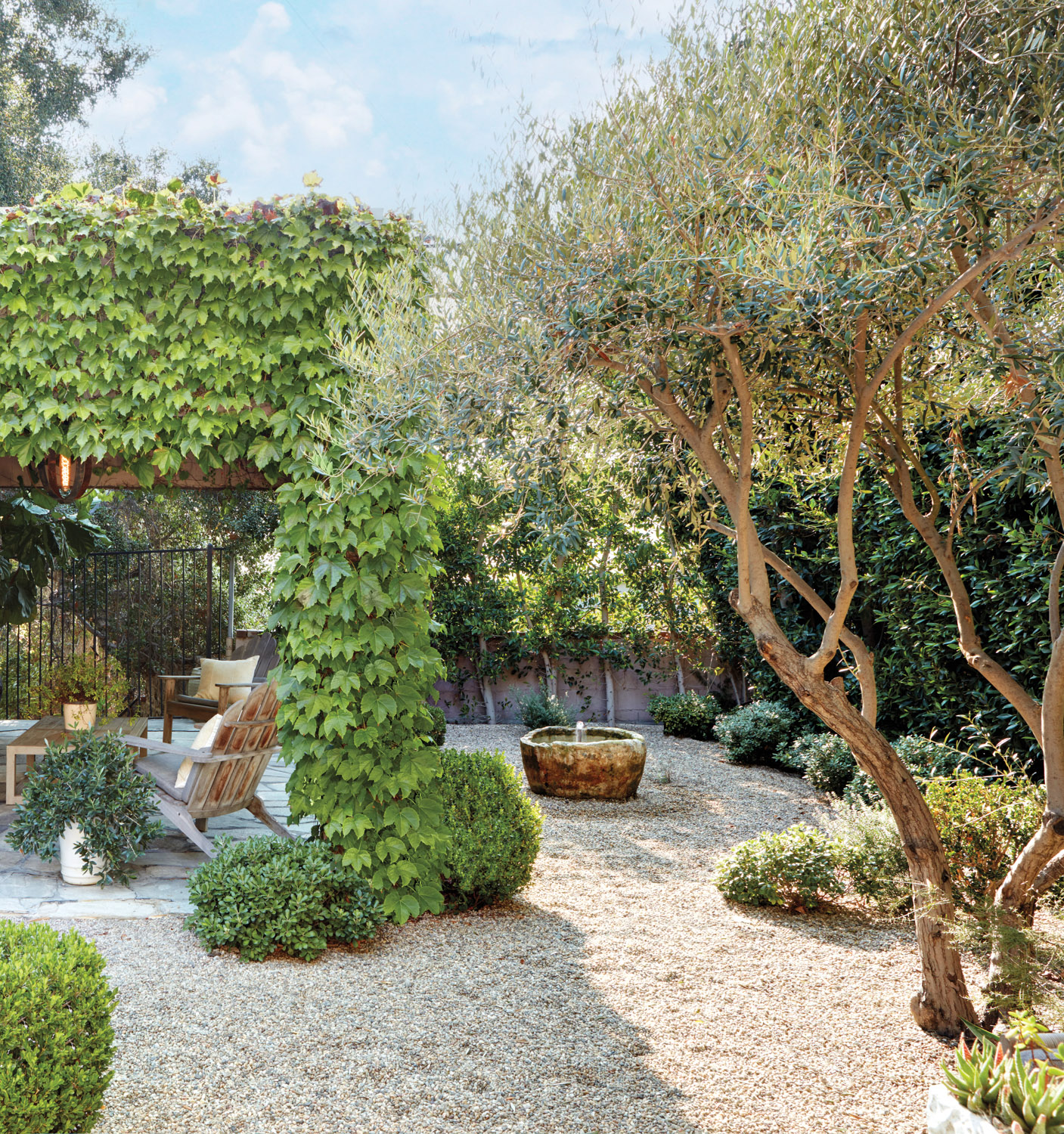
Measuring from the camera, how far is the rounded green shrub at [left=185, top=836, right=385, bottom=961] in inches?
147

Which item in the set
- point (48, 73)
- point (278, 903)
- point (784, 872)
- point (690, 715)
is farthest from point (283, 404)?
point (48, 73)

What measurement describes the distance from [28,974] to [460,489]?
28.9 feet

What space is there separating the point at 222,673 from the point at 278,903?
253 inches

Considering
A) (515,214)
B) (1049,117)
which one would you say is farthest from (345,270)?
(1049,117)

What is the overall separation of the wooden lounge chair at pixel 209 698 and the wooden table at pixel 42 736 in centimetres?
116

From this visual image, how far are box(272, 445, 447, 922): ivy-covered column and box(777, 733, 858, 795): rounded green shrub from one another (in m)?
4.02

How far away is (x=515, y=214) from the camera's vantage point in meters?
2.98

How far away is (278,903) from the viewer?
3.78 meters

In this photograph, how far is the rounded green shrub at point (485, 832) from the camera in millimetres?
4348

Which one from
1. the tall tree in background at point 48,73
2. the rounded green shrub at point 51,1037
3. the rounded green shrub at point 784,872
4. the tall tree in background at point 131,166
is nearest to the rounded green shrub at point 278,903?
the rounded green shrub at point 51,1037

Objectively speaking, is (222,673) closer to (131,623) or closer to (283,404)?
(131,623)

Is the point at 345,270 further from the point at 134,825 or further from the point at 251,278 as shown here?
the point at 134,825

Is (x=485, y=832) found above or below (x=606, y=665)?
below

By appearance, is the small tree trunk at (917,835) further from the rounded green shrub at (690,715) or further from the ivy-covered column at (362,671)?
the rounded green shrub at (690,715)
